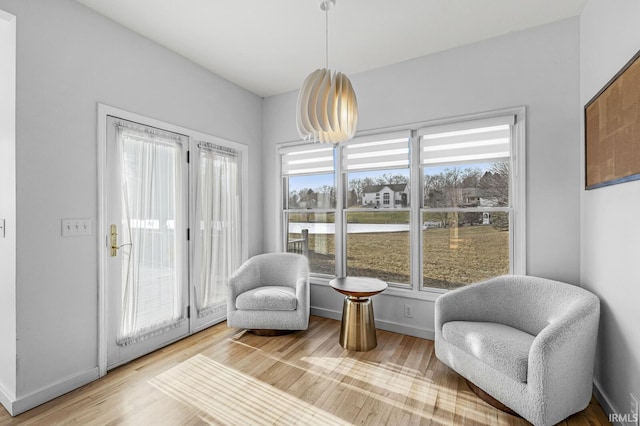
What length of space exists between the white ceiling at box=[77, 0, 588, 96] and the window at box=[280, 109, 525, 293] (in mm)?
761

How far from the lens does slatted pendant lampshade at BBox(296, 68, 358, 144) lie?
200 centimetres

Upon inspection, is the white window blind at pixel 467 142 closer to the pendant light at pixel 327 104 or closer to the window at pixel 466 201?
the window at pixel 466 201

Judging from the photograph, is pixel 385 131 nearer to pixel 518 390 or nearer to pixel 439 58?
pixel 439 58

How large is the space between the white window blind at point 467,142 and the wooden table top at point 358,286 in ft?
4.37

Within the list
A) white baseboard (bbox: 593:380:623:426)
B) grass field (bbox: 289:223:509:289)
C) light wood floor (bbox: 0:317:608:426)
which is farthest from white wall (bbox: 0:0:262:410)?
white baseboard (bbox: 593:380:623:426)

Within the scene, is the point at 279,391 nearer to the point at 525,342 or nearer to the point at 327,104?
the point at 525,342

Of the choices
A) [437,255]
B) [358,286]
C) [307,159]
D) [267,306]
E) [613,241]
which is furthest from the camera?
[307,159]

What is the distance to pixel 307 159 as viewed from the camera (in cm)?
387

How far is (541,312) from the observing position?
223 cm

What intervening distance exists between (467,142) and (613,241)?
1380 millimetres

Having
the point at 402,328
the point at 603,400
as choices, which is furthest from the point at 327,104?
the point at 603,400

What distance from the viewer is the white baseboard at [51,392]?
6.42 feet
